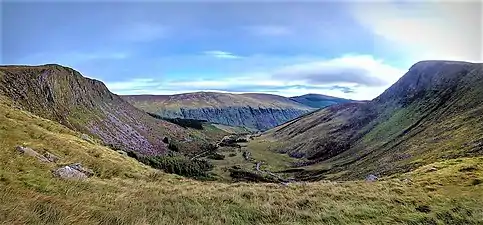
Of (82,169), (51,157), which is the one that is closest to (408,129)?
(82,169)

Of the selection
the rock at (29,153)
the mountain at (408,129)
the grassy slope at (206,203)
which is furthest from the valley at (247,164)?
the mountain at (408,129)

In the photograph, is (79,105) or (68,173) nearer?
(68,173)

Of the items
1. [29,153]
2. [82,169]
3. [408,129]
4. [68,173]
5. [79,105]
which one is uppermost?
[29,153]

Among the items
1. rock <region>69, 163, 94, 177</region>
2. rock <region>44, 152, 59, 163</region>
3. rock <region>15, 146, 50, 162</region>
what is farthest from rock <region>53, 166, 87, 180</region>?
rock <region>44, 152, 59, 163</region>

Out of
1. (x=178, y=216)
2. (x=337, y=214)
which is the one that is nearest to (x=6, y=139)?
(x=178, y=216)

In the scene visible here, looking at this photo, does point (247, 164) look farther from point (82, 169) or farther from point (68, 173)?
point (68, 173)

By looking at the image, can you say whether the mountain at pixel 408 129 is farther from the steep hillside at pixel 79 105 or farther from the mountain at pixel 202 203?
the steep hillside at pixel 79 105

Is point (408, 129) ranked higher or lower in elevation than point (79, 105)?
lower
